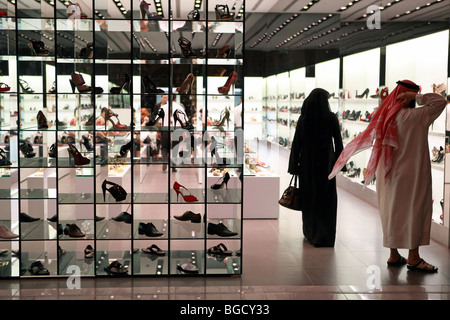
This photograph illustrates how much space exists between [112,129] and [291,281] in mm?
2126

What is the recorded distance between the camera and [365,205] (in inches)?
350

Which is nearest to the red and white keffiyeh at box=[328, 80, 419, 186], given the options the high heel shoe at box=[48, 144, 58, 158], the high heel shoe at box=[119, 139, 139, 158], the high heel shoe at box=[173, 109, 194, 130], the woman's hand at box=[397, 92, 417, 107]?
the woman's hand at box=[397, 92, 417, 107]

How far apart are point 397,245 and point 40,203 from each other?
3416mm

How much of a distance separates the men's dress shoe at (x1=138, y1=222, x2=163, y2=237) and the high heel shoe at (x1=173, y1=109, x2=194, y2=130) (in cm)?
→ 95

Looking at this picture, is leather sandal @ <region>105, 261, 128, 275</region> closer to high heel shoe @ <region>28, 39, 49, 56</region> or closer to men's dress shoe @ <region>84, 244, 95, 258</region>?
men's dress shoe @ <region>84, 244, 95, 258</region>

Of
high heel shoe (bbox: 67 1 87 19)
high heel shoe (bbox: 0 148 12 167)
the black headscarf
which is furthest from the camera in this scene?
the black headscarf

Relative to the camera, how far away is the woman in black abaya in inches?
244

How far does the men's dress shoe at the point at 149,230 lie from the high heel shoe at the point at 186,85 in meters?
1.26

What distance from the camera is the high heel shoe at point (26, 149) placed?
4.85 m

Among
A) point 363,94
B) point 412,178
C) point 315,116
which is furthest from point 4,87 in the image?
point 363,94

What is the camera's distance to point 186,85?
4.91 meters

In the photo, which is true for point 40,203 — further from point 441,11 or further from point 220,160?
point 441,11

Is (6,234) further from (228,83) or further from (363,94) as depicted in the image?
(363,94)

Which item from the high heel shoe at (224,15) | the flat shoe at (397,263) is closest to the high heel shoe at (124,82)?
the high heel shoe at (224,15)
